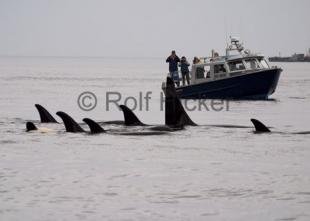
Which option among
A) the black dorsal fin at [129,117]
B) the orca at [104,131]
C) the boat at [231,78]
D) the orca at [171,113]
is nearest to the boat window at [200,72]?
the boat at [231,78]

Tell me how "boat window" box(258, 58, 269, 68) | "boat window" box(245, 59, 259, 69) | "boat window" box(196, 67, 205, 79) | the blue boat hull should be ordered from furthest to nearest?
"boat window" box(258, 58, 269, 68) → "boat window" box(245, 59, 259, 69) → "boat window" box(196, 67, 205, 79) → the blue boat hull

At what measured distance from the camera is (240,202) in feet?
53.7

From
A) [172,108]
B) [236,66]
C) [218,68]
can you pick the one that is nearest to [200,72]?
[218,68]

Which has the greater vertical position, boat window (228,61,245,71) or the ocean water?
boat window (228,61,245,71)

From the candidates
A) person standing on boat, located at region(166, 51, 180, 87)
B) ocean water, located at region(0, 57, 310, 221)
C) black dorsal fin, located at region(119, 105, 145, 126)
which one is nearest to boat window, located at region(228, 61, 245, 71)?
person standing on boat, located at region(166, 51, 180, 87)

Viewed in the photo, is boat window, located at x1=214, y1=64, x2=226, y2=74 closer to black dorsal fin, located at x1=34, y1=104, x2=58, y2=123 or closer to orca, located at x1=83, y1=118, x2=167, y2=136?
black dorsal fin, located at x1=34, y1=104, x2=58, y2=123

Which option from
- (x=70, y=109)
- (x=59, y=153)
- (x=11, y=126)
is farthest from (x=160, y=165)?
(x=70, y=109)

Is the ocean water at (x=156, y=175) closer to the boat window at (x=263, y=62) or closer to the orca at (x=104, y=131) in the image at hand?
the orca at (x=104, y=131)

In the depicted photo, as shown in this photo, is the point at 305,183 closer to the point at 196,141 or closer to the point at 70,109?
the point at 196,141

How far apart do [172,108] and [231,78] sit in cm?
2177

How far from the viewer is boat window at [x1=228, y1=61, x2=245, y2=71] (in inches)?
2066

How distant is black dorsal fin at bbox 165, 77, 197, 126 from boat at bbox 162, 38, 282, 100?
66.9ft

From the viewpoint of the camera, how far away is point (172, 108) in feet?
99.2

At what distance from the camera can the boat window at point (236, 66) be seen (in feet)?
172
